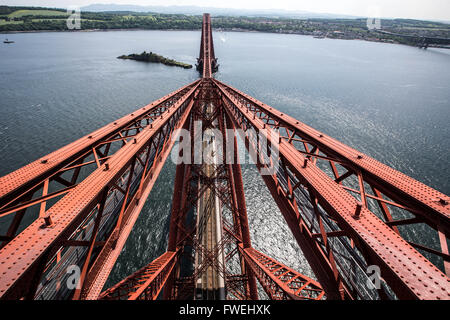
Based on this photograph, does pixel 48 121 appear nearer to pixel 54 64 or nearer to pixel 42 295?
pixel 42 295

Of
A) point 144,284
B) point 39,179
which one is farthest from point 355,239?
point 144,284

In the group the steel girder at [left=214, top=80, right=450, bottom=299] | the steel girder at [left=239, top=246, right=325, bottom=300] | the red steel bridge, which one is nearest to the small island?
the red steel bridge

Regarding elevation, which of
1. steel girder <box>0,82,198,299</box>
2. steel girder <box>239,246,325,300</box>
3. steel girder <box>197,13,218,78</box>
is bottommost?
steel girder <box>239,246,325,300</box>

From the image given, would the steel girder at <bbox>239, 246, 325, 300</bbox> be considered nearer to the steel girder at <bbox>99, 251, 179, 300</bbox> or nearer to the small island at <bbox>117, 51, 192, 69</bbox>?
the steel girder at <bbox>99, 251, 179, 300</bbox>

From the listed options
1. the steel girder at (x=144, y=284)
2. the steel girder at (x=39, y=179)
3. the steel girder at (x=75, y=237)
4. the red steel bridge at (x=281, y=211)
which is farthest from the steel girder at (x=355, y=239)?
the steel girder at (x=144, y=284)

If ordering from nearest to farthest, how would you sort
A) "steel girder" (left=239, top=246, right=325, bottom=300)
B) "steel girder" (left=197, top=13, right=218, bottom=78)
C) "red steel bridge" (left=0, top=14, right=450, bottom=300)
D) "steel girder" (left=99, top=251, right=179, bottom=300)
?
"red steel bridge" (left=0, top=14, right=450, bottom=300), "steel girder" (left=99, top=251, right=179, bottom=300), "steel girder" (left=239, top=246, right=325, bottom=300), "steel girder" (left=197, top=13, right=218, bottom=78)

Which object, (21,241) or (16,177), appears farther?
(16,177)

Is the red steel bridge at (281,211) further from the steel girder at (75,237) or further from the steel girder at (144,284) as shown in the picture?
the steel girder at (144,284)
